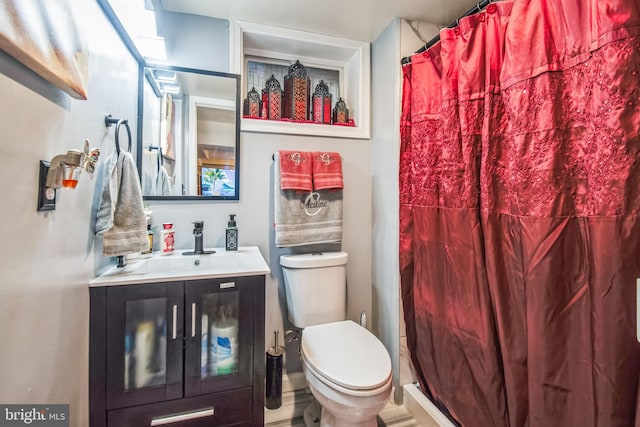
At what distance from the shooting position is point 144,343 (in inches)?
44.1

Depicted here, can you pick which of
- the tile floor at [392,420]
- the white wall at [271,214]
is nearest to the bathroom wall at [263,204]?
the white wall at [271,214]

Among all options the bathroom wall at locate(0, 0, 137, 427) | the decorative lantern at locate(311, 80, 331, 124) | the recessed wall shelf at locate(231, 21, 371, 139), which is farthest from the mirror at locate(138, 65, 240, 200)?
the decorative lantern at locate(311, 80, 331, 124)

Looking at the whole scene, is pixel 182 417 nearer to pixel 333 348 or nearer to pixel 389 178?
pixel 333 348

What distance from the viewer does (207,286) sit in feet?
3.83

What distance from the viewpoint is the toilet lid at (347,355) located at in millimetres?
1111

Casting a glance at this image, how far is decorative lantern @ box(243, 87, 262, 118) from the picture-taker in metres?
1.76

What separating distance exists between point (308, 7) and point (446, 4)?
0.74 meters

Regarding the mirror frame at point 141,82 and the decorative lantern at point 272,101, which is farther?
the decorative lantern at point 272,101

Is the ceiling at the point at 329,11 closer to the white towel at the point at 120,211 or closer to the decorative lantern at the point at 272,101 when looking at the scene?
the decorative lantern at the point at 272,101

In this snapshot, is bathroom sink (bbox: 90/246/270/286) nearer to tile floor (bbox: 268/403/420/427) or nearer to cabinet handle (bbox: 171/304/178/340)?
cabinet handle (bbox: 171/304/178/340)

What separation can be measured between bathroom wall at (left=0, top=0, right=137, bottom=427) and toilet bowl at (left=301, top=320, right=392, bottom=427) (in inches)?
34.1

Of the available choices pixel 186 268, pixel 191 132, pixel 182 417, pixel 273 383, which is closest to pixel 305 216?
pixel 186 268

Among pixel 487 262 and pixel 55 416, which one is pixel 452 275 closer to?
pixel 487 262

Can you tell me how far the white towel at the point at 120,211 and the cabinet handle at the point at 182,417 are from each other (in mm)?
677
